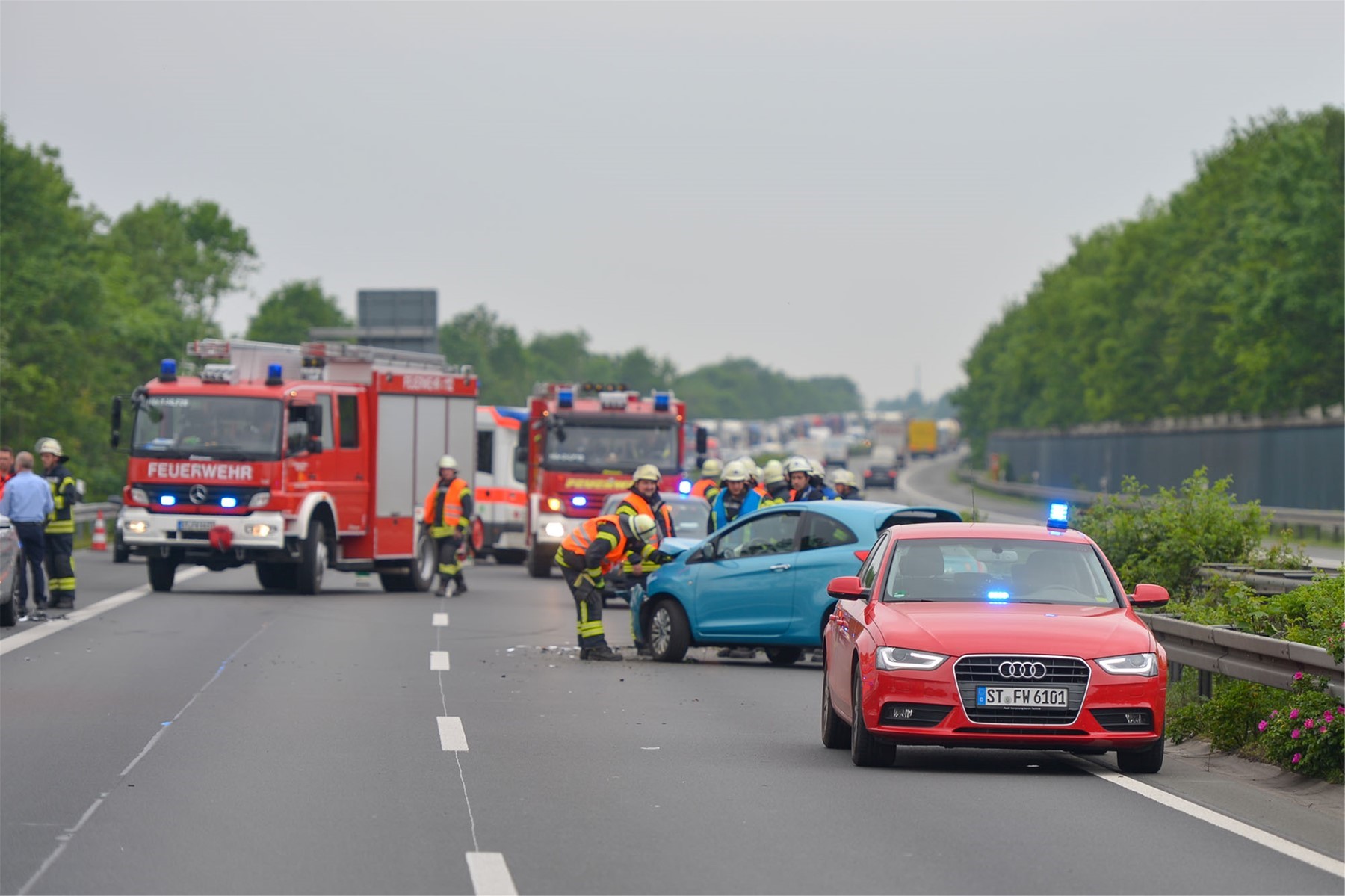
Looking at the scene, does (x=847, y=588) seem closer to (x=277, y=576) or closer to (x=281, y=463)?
(x=281, y=463)

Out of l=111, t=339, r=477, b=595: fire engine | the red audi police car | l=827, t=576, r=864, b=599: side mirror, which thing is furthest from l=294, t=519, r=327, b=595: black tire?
the red audi police car

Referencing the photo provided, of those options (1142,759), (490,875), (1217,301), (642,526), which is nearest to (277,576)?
(642,526)

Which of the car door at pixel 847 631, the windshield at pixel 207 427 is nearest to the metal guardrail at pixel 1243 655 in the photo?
the car door at pixel 847 631

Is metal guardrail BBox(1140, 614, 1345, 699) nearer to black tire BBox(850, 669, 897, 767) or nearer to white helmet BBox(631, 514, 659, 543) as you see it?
black tire BBox(850, 669, 897, 767)

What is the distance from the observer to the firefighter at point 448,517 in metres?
27.2

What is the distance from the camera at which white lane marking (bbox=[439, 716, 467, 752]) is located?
11.7 metres

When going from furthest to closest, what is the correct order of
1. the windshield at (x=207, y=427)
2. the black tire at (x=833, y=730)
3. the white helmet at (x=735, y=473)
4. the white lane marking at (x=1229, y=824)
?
the windshield at (x=207, y=427)
the white helmet at (x=735, y=473)
the black tire at (x=833, y=730)
the white lane marking at (x=1229, y=824)

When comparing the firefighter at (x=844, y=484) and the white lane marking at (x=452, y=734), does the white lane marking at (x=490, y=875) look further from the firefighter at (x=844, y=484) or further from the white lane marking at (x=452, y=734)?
the firefighter at (x=844, y=484)

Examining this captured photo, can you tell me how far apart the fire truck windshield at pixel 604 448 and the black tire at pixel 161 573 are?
6927mm

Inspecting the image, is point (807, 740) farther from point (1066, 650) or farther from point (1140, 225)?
point (1140, 225)

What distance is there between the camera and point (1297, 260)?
56.9 m

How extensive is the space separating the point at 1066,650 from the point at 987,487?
9272 centimetres

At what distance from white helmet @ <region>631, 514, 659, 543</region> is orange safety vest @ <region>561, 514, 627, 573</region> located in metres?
0.10

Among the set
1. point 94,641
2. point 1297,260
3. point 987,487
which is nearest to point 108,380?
point 987,487
